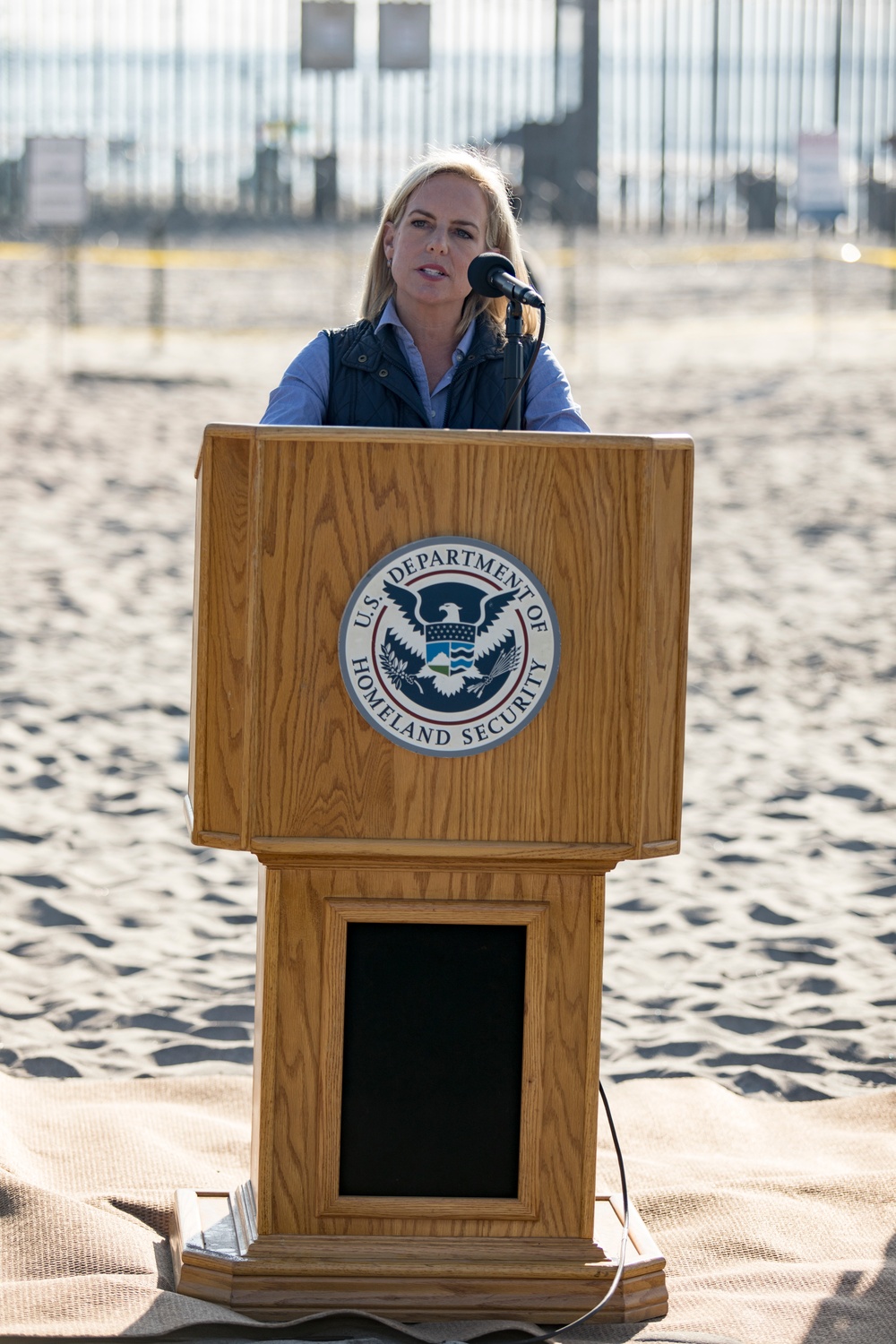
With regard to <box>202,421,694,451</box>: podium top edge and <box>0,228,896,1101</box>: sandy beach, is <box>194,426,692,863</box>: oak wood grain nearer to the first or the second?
<box>202,421,694,451</box>: podium top edge

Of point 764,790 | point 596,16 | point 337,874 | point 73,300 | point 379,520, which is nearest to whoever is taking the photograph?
point 379,520

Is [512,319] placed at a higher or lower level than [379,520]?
higher

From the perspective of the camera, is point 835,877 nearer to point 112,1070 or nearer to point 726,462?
point 112,1070

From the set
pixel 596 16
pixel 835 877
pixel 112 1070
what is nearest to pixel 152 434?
pixel 835 877

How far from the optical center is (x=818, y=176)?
578 inches

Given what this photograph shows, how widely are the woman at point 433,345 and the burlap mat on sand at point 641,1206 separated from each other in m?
1.34

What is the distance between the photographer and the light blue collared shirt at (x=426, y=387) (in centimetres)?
261

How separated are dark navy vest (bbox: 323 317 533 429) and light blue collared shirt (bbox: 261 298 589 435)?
0.04ft

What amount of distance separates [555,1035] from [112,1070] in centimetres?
159

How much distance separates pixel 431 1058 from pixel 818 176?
532 inches

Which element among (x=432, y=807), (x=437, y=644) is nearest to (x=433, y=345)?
(x=437, y=644)

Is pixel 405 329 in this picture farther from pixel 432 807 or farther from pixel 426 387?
pixel 432 807

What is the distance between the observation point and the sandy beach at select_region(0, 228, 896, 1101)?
4176 mm

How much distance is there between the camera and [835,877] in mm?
5250
